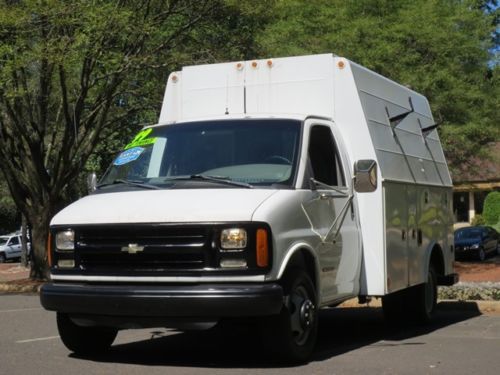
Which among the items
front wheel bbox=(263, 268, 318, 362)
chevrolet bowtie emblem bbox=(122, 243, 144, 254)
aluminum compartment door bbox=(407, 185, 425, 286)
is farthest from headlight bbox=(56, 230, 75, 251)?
aluminum compartment door bbox=(407, 185, 425, 286)

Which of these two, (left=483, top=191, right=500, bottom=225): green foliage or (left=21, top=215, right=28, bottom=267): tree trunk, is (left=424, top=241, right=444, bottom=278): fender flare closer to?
(left=21, top=215, right=28, bottom=267): tree trunk

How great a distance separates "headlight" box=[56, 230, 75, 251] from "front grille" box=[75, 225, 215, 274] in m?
0.07

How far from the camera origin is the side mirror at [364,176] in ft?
27.1

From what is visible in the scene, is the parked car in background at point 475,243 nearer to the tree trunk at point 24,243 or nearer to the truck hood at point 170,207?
the tree trunk at point 24,243

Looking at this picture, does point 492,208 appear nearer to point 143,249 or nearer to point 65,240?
point 65,240

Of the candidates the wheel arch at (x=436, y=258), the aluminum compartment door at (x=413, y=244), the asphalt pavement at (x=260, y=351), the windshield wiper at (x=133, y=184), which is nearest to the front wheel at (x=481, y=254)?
the asphalt pavement at (x=260, y=351)

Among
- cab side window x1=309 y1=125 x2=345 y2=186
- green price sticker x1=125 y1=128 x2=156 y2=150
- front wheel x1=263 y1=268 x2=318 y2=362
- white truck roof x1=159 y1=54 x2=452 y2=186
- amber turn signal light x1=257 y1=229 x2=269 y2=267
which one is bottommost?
front wheel x1=263 y1=268 x2=318 y2=362

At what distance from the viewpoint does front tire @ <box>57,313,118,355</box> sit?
7781mm

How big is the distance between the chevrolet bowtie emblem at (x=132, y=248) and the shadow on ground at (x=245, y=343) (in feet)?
3.57

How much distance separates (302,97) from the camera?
29.4 ft

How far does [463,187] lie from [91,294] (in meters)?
35.3

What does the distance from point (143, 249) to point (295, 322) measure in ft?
4.96

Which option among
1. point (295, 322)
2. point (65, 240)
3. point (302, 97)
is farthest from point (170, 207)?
point (302, 97)

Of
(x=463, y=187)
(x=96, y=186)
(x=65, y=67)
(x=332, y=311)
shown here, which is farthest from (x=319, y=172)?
(x=463, y=187)
